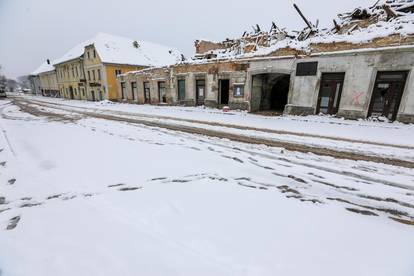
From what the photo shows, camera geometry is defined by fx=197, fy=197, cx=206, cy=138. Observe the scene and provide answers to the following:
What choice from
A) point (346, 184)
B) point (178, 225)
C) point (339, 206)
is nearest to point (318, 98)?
point (346, 184)

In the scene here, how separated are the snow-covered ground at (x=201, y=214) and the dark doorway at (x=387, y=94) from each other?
7.01 meters

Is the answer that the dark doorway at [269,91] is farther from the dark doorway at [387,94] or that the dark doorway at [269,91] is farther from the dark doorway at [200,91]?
the dark doorway at [387,94]

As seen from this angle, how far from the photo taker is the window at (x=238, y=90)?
572 inches

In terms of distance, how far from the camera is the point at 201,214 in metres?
2.95

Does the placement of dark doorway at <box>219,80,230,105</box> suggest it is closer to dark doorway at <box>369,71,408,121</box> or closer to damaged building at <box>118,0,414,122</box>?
damaged building at <box>118,0,414,122</box>

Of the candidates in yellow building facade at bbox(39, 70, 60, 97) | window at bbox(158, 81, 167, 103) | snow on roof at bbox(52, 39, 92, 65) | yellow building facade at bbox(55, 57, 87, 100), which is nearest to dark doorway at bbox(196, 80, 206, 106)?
window at bbox(158, 81, 167, 103)

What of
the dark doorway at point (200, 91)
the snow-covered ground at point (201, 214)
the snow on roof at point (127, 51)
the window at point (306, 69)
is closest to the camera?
the snow-covered ground at point (201, 214)

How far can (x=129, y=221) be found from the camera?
2752 mm

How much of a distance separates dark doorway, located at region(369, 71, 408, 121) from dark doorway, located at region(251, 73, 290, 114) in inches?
207

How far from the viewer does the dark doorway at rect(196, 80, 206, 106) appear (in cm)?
1700

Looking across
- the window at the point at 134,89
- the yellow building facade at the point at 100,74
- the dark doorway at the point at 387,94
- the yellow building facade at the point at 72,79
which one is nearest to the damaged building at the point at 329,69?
the dark doorway at the point at 387,94

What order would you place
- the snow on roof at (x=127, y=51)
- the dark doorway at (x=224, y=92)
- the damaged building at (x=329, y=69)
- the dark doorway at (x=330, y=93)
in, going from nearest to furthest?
the damaged building at (x=329, y=69) < the dark doorway at (x=330, y=93) < the dark doorway at (x=224, y=92) < the snow on roof at (x=127, y=51)

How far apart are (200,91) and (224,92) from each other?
2260 mm

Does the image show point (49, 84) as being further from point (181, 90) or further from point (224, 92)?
point (224, 92)
